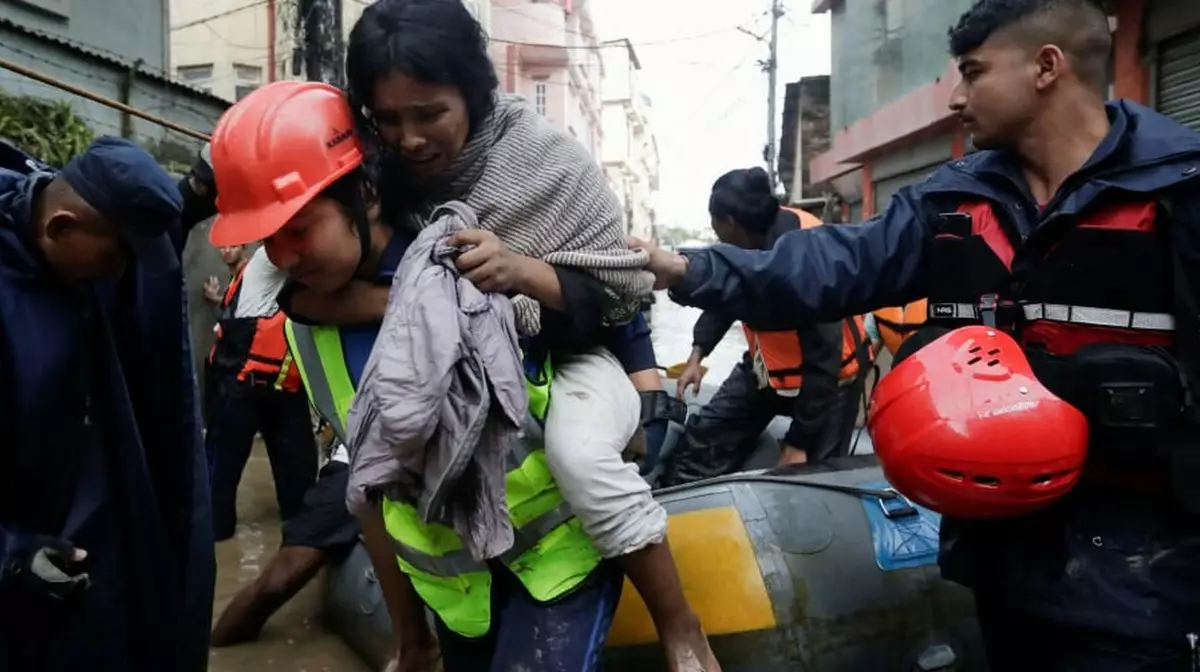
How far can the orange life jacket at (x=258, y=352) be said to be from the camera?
5.00 metres

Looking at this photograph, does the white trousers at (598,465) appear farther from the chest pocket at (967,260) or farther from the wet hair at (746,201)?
the wet hair at (746,201)

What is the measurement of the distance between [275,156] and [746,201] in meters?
2.75

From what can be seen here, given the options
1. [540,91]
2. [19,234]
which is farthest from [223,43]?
[19,234]

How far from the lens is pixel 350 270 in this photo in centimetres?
Result: 191

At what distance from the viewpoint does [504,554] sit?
1959 millimetres

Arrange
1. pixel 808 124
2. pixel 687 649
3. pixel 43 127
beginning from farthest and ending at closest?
pixel 808 124, pixel 43 127, pixel 687 649

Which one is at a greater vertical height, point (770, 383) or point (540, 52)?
point (540, 52)

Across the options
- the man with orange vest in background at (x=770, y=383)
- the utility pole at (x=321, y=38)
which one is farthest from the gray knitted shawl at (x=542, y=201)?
the utility pole at (x=321, y=38)

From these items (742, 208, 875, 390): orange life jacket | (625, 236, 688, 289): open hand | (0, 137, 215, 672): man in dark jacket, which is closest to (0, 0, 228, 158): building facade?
(742, 208, 875, 390): orange life jacket

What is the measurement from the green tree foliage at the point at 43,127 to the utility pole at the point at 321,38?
2143 mm

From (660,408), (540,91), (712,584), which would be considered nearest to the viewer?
(712,584)

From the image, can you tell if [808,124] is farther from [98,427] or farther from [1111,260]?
[98,427]

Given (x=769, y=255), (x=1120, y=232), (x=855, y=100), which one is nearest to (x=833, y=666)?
(x=769, y=255)

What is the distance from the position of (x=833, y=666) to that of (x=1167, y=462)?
4.05ft
